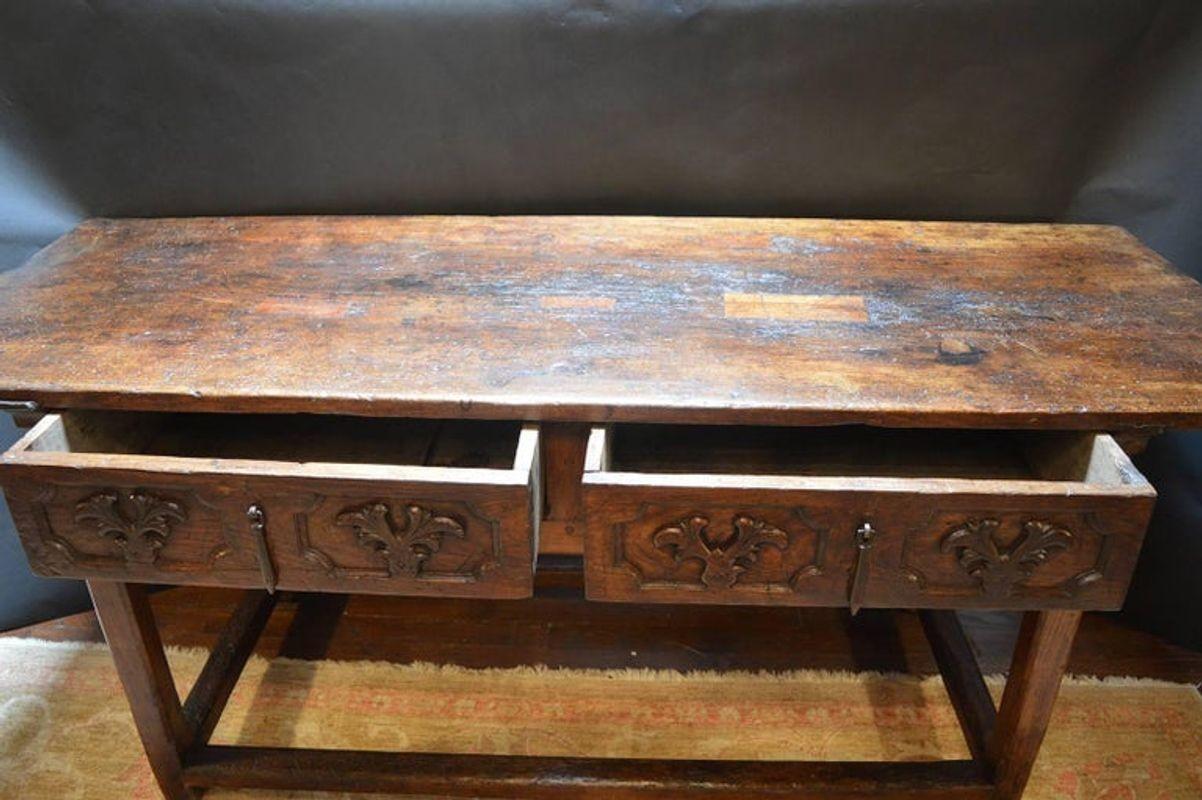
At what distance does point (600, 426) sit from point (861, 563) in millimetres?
280

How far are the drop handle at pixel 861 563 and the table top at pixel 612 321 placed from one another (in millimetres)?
102

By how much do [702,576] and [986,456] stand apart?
15.8 inches

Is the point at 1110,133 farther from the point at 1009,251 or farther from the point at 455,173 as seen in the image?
the point at 455,173

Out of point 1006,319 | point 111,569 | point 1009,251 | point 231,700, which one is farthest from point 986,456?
point 231,700

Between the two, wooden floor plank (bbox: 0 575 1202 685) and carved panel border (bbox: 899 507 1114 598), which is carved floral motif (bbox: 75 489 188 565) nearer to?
wooden floor plank (bbox: 0 575 1202 685)

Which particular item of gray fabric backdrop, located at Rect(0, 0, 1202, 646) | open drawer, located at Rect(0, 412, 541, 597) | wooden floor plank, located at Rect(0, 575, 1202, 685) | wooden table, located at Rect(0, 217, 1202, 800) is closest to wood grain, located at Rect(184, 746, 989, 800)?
wooden table, located at Rect(0, 217, 1202, 800)

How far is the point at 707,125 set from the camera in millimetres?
1276

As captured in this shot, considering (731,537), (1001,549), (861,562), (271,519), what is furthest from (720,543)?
(271,519)

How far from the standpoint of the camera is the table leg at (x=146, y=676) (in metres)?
1.05

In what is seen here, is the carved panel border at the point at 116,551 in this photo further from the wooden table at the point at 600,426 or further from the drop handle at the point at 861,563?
the drop handle at the point at 861,563

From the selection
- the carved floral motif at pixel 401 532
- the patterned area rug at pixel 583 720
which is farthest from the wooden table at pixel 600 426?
the patterned area rug at pixel 583 720

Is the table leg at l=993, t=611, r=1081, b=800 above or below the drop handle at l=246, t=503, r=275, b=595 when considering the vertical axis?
below

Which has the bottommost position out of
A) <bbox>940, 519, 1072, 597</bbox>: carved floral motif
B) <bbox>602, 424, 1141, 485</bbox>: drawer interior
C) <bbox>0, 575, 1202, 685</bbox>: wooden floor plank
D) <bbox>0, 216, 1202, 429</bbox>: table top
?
<bbox>0, 575, 1202, 685</bbox>: wooden floor plank

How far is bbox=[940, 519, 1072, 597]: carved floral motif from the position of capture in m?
0.87
